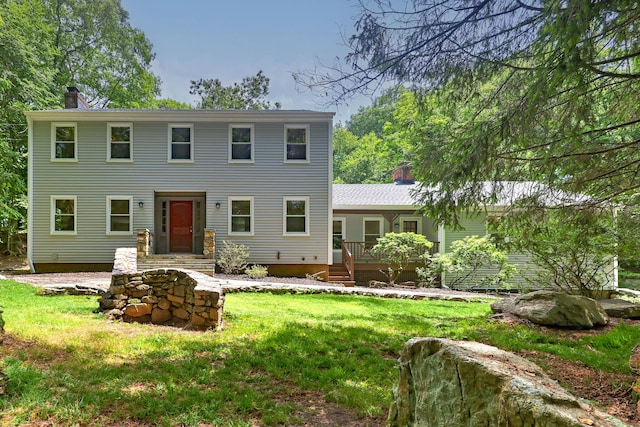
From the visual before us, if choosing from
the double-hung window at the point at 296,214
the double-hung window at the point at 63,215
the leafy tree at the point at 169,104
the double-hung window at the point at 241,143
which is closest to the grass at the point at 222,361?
the double-hung window at the point at 296,214

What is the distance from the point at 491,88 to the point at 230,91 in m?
26.4

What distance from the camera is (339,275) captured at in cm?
1402

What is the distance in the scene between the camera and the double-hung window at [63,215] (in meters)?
12.9

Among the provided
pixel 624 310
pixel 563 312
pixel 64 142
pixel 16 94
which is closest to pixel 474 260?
pixel 624 310

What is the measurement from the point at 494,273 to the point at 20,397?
14681mm

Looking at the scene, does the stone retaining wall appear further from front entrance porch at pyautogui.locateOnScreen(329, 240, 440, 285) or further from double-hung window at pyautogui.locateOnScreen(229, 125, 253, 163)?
front entrance porch at pyautogui.locateOnScreen(329, 240, 440, 285)

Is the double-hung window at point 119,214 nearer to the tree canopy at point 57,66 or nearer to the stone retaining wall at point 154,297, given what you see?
the tree canopy at point 57,66

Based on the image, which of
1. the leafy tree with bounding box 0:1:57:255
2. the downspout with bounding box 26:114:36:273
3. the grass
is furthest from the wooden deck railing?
the leafy tree with bounding box 0:1:57:255

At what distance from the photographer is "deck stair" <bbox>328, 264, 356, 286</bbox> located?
43.7ft

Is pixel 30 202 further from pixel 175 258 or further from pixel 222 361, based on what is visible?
pixel 222 361

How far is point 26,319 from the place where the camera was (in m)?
5.29

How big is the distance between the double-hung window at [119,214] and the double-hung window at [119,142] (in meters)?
1.49

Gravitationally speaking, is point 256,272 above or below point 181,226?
below

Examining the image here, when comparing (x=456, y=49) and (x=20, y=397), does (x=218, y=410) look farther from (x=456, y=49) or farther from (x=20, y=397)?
(x=456, y=49)
